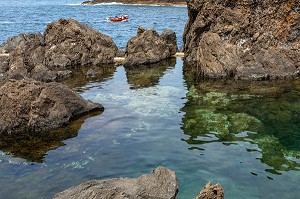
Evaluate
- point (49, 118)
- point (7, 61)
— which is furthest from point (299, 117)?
point (7, 61)

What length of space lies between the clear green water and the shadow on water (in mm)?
60

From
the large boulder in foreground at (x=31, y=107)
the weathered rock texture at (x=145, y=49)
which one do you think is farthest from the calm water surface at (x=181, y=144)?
the weathered rock texture at (x=145, y=49)

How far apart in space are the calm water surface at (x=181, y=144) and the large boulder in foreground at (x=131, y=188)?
260 centimetres

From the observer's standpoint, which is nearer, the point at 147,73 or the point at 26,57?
the point at 147,73

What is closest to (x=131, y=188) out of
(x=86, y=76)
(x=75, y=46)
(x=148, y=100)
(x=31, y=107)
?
(x=31, y=107)

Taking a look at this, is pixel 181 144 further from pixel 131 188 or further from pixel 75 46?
pixel 75 46

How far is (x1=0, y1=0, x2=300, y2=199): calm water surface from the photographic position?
18.9 metres

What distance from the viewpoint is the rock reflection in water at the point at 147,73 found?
38522 millimetres

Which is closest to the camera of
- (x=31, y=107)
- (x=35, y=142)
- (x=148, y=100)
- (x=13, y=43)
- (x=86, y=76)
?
(x=35, y=142)

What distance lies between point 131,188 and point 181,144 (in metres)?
9.61

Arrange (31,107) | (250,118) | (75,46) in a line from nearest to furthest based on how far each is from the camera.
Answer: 1. (31,107)
2. (250,118)
3. (75,46)

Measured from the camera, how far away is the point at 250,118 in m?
27.2

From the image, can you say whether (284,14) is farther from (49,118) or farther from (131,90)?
(49,118)

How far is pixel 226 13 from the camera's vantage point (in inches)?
1674
